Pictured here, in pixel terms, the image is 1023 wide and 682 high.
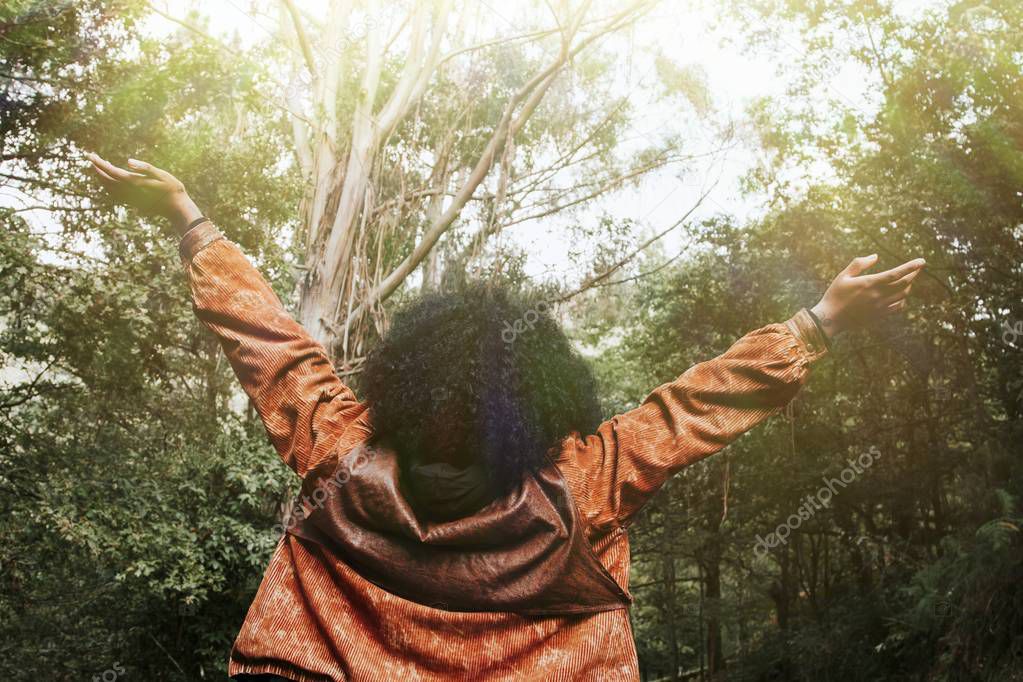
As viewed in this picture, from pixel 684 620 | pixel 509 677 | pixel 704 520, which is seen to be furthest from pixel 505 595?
pixel 684 620

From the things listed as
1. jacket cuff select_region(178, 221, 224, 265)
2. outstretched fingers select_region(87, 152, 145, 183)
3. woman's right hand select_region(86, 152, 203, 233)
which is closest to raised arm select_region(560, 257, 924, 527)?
jacket cuff select_region(178, 221, 224, 265)

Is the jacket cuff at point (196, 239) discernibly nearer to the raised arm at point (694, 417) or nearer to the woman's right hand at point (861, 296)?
the raised arm at point (694, 417)

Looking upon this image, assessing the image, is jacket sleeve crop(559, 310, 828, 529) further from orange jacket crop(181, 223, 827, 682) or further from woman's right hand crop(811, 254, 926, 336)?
woman's right hand crop(811, 254, 926, 336)

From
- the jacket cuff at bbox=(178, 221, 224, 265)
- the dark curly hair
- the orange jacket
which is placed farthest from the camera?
the jacket cuff at bbox=(178, 221, 224, 265)

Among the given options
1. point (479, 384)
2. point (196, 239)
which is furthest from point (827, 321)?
point (196, 239)

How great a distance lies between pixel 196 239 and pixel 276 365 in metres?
0.36

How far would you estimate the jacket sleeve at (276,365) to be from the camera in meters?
1.70

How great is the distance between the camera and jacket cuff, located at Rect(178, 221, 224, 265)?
1821mm

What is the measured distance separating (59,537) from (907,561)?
9048 millimetres

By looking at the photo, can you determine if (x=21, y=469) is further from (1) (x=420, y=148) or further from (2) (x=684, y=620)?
(2) (x=684, y=620)

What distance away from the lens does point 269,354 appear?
1.72 metres

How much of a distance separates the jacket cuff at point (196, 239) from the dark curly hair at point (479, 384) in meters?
0.43

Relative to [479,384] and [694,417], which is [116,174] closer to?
[479,384]

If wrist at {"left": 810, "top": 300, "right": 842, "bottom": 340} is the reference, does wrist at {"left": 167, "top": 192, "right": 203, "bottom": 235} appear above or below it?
above
